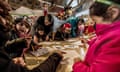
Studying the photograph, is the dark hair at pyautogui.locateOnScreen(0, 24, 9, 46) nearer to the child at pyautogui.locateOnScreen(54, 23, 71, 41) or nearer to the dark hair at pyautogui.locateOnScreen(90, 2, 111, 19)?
the dark hair at pyautogui.locateOnScreen(90, 2, 111, 19)

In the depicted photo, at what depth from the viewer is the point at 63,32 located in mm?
5977

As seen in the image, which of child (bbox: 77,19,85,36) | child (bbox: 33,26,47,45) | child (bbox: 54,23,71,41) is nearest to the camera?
child (bbox: 33,26,47,45)

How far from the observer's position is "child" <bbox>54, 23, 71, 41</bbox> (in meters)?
5.85

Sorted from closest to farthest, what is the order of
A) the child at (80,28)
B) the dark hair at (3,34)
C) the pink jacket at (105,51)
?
the pink jacket at (105,51) < the dark hair at (3,34) < the child at (80,28)

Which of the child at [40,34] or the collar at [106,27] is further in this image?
the child at [40,34]

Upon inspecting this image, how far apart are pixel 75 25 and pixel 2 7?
5633mm

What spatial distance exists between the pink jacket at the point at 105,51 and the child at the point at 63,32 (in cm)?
462

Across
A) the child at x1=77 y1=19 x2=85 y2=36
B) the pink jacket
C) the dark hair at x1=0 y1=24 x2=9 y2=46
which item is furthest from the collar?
the child at x1=77 y1=19 x2=85 y2=36

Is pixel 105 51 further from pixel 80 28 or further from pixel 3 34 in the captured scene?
pixel 80 28

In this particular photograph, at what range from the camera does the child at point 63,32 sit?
585 centimetres

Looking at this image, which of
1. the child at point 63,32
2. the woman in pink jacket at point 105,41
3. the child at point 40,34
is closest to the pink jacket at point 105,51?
the woman in pink jacket at point 105,41

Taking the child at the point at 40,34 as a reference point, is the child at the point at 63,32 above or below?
below

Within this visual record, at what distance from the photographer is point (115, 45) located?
104 centimetres

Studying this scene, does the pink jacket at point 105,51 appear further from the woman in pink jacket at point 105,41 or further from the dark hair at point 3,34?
the dark hair at point 3,34
